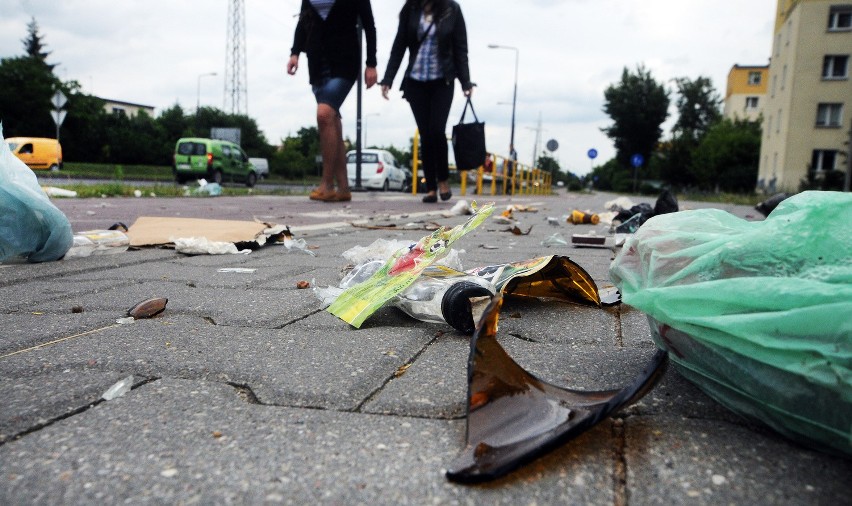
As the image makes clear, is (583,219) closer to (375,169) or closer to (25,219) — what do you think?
(25,219)

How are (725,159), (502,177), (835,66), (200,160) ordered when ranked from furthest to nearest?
1. (725,159)
2. (835,66)
3. (200,160)
4. (502,177)

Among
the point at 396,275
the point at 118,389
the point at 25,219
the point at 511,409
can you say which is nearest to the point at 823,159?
the point at 396,275

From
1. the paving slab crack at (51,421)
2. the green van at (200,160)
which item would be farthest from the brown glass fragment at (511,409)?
the green van at (200,160)

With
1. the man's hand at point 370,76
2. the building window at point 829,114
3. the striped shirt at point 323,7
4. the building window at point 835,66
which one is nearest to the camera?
the striped shirt at point 323,7

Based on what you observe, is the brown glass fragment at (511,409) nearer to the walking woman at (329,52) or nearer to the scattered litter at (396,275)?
the scattered litter at (396,275)

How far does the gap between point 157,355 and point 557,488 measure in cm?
94

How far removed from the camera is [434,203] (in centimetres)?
756

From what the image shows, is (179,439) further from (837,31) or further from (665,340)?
(837,31)

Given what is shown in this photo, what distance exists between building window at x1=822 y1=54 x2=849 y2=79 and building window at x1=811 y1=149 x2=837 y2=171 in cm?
350

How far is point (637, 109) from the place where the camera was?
52.2 metres

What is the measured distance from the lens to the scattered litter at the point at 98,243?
283 cm

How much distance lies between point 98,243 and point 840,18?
35.5m

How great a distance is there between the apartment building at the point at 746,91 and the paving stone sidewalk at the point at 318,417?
2619 inches

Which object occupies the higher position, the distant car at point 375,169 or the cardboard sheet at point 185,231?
the distant car at point 375,169
